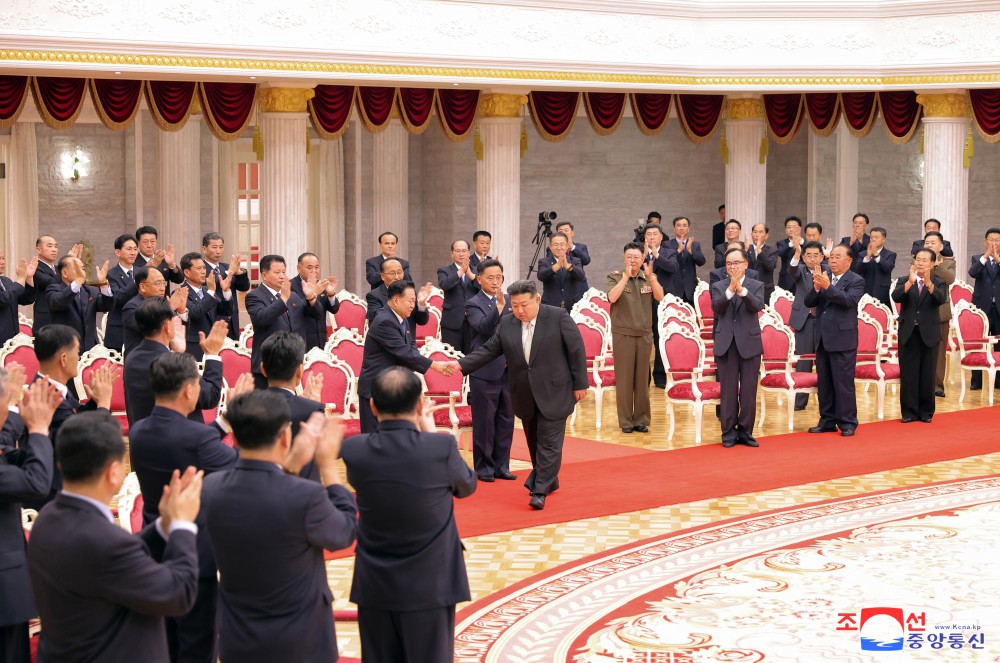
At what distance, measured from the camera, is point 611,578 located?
634 cm

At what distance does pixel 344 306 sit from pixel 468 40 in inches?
139

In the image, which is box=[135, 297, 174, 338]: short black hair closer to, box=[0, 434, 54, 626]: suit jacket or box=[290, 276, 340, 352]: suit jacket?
box=[0, 434, 54, 626]: suit jacket

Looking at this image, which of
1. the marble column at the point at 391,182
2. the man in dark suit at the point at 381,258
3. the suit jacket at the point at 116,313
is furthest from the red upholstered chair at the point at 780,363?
the marble column at the point at 391,182

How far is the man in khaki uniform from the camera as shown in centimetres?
1005

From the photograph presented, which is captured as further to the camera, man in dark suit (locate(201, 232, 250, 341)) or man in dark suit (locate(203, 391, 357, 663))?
man in dark suit (locate(201, 232, 250, 341))

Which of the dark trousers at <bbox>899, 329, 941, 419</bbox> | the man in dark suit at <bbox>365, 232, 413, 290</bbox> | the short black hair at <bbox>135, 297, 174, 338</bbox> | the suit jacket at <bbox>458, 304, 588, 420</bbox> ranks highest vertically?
the man in dark suit at <bbox>365, 232, 413, 290</bbox>

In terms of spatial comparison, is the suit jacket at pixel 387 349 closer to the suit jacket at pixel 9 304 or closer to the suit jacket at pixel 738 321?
the suit jacket at pixel 738 321

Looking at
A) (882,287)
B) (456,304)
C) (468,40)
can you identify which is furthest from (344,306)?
(882,287)

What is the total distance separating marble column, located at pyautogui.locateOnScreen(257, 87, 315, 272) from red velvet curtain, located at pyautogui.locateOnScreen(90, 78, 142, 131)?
1222 mm

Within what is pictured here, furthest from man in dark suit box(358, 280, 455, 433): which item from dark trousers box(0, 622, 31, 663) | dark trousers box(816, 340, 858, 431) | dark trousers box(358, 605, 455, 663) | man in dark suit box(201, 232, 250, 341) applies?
dark trousers box(816, 340, 858, 431)

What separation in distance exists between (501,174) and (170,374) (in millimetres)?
10349

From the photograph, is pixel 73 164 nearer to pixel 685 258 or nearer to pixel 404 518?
pixel 685 258

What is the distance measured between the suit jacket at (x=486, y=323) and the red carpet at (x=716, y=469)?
0.70 metres

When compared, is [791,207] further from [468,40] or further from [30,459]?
[30,459]
